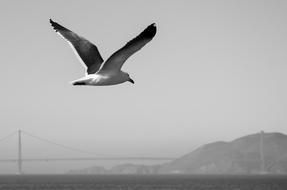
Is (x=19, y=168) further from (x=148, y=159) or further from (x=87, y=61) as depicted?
(x=87, y=61)

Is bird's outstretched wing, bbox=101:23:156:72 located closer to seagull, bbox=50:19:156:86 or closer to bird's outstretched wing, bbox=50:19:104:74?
seagull, bbox=50:19:156:86

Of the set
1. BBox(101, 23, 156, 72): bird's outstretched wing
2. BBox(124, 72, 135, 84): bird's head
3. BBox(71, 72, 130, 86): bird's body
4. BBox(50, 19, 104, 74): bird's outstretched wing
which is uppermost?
BBox(50, 19, 104, 74): bird's outstretched wing

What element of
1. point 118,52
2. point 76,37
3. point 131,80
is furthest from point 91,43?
point 118,52

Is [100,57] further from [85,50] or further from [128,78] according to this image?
[128,78]

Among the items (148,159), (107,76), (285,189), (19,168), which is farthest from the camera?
(148,159)

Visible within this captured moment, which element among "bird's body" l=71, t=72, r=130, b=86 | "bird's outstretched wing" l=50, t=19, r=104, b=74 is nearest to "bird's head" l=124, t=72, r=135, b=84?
"bird's body" l=71, t=72, r=130, b=86

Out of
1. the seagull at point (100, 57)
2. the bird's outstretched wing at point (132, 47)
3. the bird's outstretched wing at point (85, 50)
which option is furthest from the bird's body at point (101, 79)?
the bird's outstretched wing at point (85, 50)

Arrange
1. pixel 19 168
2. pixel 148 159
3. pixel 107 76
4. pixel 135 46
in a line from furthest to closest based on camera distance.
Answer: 1. pixel 148 159
2. pixel 19 168
3. pixel 107 76
4. pixel 135 46

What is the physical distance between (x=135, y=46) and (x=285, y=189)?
197 ft

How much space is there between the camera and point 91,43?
37.4 feet

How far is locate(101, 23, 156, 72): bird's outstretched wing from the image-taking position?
9.56 m

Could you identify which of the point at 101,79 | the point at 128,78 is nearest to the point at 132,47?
the point at 101,79

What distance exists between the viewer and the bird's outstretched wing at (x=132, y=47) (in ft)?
31.4

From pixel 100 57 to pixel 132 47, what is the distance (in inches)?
80.1
